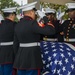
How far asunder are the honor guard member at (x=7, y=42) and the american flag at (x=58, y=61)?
2.26ft

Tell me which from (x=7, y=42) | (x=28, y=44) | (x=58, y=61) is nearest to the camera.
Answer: (x=28, y=44)

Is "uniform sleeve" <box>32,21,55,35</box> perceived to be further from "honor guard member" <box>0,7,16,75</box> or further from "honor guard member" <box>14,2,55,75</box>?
"honor guard member" <box>0,7,16,75</box>

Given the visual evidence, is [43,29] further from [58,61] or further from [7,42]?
[7,42]

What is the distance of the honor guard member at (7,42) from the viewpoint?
599 cm

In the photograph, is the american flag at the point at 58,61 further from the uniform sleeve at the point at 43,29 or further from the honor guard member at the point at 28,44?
the uniform sleeve at the point at 43,29

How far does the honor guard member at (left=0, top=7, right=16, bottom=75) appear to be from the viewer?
599cm

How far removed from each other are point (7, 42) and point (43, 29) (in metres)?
1.50

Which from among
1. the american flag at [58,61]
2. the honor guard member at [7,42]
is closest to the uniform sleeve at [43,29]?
the american flag at [58,61]

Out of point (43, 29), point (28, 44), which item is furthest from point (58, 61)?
point (43, 29)

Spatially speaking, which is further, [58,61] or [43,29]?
[58,61]

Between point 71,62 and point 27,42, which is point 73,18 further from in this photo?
point 27,42

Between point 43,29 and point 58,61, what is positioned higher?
point 43,29

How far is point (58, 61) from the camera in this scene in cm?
561

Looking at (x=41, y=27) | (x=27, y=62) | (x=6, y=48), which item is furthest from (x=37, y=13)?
(x=6, y=48)
